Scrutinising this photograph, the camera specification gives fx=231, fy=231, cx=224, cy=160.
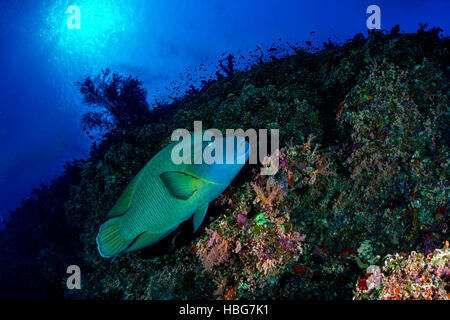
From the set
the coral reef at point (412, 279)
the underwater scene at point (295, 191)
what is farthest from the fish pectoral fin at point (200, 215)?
the coral reef at point (412, 279)

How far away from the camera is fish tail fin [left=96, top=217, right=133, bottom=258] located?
171 cm

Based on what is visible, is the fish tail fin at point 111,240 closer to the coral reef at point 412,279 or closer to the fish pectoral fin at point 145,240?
the fish pectoral fin at point 145,240

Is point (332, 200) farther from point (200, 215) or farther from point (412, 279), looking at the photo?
point (200, 215)

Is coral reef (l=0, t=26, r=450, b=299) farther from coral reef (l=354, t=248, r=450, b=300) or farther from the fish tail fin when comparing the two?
the fish tail fin

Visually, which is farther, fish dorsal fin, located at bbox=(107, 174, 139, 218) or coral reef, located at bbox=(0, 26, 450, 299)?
coral reef, located at bbox=(0, 26, 450, 299)

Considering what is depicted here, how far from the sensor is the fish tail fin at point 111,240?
171 cm

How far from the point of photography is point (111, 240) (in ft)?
5.74

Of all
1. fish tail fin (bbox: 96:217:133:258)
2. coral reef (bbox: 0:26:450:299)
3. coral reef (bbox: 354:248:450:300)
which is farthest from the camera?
coral reef (bbox: 0:26:450:299)

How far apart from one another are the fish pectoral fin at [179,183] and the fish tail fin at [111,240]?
575 millimetres

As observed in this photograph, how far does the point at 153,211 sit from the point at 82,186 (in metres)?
4.10

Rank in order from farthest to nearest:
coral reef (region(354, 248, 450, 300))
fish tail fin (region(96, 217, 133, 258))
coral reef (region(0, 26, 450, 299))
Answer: coral reef (region(0, 26, 450, 299)), coral reef (region(354, 248, 450, 300)), fish tail fin (region(96, 217, 133, 258))

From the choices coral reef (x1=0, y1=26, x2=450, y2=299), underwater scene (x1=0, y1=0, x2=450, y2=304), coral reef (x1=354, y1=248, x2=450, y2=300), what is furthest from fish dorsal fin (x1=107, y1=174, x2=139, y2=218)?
coral reef (x1=354, y1=248, x2=450, y2=300)

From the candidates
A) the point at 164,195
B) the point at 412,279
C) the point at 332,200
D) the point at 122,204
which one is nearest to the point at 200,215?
the point at 164,195

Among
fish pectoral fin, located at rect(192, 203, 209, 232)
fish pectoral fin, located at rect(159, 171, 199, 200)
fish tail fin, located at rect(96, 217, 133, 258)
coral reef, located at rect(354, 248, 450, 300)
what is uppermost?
fish pectoral fin, located at rect(159, 171, 199, 200)
